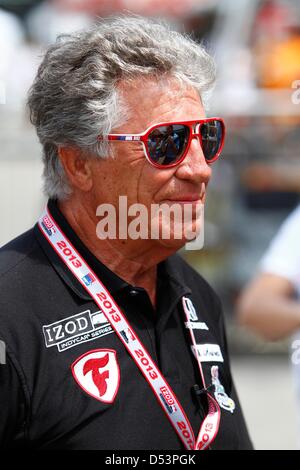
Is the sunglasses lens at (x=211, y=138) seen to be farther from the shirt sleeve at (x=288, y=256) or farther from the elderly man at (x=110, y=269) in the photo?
the shirt sleeve at (x=288, y=256)

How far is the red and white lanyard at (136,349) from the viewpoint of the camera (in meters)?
2.23

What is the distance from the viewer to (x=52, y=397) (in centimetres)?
209

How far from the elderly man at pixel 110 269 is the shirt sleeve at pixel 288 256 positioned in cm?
86

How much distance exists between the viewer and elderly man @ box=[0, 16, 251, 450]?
2123mm

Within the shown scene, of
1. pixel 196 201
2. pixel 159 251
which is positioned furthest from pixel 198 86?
pixel 159 251

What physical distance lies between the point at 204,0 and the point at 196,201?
5.68 meters

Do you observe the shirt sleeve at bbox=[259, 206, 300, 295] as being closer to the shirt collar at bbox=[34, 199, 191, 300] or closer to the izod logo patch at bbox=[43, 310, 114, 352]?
the shirt collar at bbox=[34, 199, 191, 300]

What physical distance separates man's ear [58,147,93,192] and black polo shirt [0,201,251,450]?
100 millimetres

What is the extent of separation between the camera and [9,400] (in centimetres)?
205

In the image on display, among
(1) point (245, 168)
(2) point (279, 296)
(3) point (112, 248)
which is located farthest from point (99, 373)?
(1) point (245, 168)

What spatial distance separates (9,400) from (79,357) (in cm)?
21

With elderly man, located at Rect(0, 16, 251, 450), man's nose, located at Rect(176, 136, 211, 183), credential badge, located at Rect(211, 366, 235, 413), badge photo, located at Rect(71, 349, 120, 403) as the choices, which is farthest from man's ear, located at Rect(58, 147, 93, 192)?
credential badge, located at Rect(211, 366, 235, 413)

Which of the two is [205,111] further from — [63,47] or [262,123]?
[262,123]

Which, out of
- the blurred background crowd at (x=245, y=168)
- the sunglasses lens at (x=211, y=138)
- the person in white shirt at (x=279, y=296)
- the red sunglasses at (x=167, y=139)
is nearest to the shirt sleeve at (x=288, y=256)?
the person in white shirt at (x=279, y=296)
